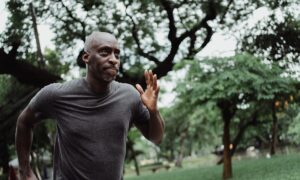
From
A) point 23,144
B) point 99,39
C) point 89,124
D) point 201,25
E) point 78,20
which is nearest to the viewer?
point 89,124

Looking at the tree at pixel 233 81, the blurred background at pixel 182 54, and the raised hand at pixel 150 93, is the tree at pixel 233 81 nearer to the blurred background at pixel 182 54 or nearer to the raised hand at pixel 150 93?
the blurred background at pixel 182 54

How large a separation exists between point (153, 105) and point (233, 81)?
10510 mm

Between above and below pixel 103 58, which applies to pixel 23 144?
below

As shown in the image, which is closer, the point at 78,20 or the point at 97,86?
the point at 97,86

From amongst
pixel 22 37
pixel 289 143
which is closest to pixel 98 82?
pixel 22 37

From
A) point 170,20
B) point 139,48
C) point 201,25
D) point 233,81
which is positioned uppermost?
point 170,20

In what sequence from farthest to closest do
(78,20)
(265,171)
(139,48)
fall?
(139,48), (78,20), (265,171)

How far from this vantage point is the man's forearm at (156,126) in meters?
2.49

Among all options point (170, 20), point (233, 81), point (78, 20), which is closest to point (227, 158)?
point (233, 81)

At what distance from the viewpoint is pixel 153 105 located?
7.98 ft

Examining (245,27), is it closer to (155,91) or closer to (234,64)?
(234,64)

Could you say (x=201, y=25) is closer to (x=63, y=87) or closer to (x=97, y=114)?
(x=63, y=87)

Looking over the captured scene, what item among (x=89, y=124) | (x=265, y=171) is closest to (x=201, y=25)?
(x=265, y=171)

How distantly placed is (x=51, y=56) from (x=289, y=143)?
3049 centimetres
